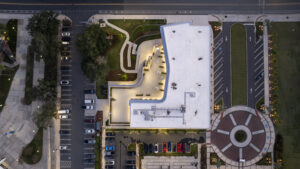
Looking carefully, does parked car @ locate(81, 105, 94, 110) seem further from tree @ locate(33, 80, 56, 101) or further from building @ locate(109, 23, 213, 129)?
building @ locate(109, 23, 213, 129)

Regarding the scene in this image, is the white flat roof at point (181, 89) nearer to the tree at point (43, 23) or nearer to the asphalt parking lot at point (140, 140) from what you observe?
the asphalt parking lot at point (140, 140)

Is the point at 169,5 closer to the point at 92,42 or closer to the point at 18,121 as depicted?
the point at 92,42

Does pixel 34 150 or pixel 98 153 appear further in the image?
pixel 34 150

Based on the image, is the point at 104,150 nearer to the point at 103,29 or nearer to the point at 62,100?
the point at 62,100

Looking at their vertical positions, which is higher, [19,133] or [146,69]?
[146,69]

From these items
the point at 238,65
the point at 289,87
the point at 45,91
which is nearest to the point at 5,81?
the point at 45,91

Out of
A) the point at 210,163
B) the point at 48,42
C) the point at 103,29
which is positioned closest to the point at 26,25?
the point at 48,42
